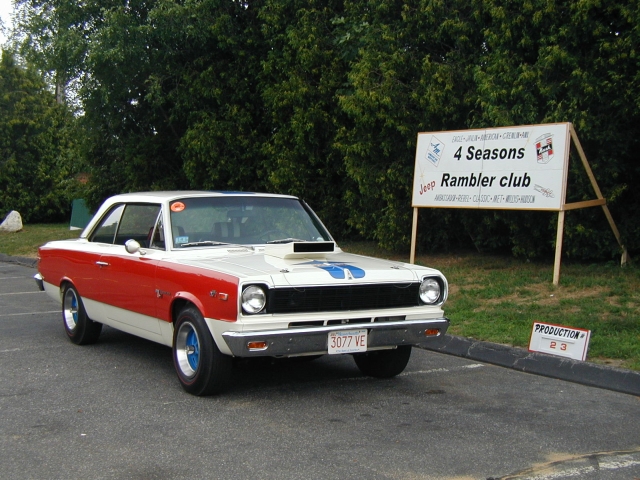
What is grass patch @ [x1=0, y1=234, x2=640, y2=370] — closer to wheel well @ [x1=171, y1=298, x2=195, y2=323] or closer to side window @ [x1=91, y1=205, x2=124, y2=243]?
wheel well @ [x1=171, y1=298, x2=195, y2=323]

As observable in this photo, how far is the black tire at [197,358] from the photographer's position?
5.72 m

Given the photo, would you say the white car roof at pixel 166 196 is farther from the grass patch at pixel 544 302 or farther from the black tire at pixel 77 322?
the grass patch at pixel 544 302

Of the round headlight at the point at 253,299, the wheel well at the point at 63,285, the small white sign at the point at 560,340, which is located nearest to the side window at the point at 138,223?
the wheel well at the point at 63,285

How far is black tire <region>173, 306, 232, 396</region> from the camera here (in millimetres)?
5719

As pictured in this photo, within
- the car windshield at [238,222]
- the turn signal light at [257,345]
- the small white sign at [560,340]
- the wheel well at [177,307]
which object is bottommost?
the small white sign at [560,340]

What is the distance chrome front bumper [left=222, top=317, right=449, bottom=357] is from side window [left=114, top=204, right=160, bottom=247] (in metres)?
1.91

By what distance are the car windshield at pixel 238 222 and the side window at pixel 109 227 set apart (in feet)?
3.44

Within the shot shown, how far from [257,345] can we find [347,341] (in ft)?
2.35

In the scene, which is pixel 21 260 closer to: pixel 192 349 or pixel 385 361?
pixel 192 349

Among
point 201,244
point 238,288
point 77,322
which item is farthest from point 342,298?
point 77,322

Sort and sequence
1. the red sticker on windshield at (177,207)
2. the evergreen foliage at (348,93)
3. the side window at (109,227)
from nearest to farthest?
the red sticker on windshield at (177,207), the side window at (109,227), the evergreen foliage at (348,93)

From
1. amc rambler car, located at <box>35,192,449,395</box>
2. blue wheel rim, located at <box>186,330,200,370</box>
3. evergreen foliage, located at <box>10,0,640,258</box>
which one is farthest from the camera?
evergreen foliage, located at <box>10,0,640,258</box>

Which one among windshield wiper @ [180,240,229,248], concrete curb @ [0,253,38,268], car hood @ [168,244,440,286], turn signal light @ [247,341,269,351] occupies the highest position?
windshield wiper @ [180,240,229,248]

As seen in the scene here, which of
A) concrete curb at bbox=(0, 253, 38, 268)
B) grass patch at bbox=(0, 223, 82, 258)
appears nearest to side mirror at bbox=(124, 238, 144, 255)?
concrete curb at bbox=(0, 253, 38, 268)
